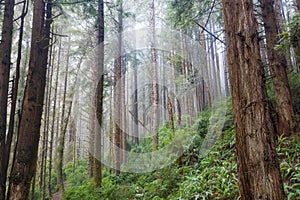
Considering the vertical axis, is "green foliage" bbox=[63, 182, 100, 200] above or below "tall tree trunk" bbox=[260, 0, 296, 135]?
below

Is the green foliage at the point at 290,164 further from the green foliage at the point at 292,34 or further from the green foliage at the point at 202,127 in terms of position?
the green foliage at the point at 202,127

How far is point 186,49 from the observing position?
17469 millimetres

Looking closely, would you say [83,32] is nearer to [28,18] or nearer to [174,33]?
[28,18]

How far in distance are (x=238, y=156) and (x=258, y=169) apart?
0.26 meters

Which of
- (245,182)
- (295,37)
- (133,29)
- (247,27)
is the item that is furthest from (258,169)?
(133,29)

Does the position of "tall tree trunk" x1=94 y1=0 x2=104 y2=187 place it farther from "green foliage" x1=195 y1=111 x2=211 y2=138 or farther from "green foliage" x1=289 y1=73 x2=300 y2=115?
"green foliage" x1=289 y1=73 x2=300 y2=115

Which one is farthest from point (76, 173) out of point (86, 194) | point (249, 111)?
point (249, 111)

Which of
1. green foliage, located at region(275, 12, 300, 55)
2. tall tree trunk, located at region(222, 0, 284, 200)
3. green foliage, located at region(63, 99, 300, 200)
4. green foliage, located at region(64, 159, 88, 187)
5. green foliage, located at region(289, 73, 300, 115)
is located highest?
green foliage, located at region(275, 12, 300, 55)

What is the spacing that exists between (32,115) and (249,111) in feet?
11.4

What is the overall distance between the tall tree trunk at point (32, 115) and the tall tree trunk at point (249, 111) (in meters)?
3.24

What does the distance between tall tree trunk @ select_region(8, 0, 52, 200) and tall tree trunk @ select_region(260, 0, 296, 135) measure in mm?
4752

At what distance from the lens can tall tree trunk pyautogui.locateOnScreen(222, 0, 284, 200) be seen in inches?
90.6

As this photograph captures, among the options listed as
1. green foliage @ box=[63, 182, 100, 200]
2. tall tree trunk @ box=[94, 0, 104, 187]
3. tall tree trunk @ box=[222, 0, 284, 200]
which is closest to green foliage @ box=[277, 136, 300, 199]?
tall tree trunk @ box=[222, 0, 284, 200]

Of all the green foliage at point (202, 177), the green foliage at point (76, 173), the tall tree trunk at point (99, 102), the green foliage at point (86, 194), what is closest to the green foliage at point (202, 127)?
the green foliage at point (202, 177)
